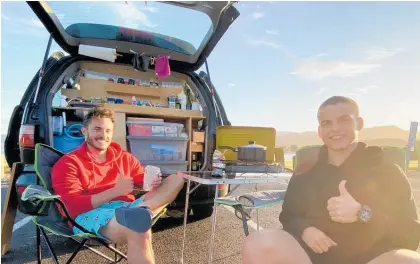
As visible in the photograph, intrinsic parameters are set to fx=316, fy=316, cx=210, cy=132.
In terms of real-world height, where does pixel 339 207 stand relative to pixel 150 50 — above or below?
below

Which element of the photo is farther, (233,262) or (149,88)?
(149,88)

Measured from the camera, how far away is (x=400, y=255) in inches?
48.9

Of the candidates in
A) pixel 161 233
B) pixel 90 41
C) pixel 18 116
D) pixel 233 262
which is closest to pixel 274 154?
pixel 233 262

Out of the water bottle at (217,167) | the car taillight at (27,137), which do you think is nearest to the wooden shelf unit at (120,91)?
the car taillight at (27,137)

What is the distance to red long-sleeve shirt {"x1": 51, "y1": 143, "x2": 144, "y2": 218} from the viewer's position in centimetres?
195

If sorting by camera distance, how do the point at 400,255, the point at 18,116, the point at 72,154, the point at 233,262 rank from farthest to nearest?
the point at 18,116, the point at 233,262, the point at 72,154, the point at 400,255

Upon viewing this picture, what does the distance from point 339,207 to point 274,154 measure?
1.80 metres

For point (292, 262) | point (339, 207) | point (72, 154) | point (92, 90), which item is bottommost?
point (292, 262)

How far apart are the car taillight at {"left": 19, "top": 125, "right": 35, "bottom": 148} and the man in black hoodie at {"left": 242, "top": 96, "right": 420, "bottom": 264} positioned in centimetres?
203

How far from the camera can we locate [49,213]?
212 cm

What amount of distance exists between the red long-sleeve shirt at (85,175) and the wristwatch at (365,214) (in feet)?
4.89

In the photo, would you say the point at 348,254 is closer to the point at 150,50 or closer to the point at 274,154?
the point at 274,154

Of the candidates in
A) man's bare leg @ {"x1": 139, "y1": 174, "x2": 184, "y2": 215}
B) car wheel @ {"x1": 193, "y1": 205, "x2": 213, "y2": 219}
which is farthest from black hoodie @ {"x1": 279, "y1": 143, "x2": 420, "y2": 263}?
car wheel @ {"x1": 193, "y1": 205, "x2": 213, "y2": 219}

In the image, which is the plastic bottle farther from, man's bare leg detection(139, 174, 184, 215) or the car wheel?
man's bare leg detection(139, 174, 184, 215)
